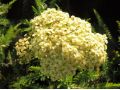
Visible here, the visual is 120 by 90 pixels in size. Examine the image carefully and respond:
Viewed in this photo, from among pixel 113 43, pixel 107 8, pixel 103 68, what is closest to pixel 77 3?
pixel 107 8

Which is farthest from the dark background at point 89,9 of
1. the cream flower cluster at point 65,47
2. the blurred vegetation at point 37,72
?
the cream flower cluster at point 65,47

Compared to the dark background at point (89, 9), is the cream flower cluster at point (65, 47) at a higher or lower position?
lower

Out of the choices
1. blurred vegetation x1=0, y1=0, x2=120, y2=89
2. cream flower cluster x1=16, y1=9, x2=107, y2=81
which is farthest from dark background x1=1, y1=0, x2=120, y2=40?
cream flower cluster x1=16, y1=9, x2=107, y2=81

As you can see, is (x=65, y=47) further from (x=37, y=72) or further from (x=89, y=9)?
(x=89, y=9)

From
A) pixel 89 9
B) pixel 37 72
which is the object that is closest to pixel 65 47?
pixel 37 72

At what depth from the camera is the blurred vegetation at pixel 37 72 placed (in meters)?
5.55

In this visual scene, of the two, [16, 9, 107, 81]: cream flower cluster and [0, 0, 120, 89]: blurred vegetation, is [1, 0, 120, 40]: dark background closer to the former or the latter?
[0, 0, 120, 89]: blurred vegetation

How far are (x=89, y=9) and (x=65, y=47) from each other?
9.22 ft

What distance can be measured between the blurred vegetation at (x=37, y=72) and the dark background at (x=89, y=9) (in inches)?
29.6

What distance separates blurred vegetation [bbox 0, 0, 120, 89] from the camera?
5551 millimetres

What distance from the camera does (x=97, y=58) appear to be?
15.3 feet

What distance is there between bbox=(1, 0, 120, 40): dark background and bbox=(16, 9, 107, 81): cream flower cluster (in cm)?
225

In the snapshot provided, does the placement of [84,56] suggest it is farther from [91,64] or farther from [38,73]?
[38,73]

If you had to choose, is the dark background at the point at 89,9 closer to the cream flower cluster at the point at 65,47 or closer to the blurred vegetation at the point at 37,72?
the blurred vegetation at the point at 37,72
